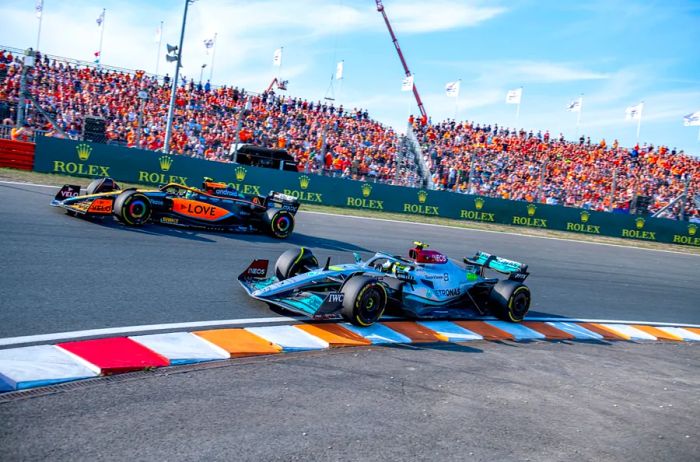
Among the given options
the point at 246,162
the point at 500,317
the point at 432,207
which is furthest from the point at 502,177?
the point at 500,317

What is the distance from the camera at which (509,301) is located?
33.4 feet

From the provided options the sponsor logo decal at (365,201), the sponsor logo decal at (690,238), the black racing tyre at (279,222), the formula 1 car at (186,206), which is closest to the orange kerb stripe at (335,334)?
the formula 1 car at (186,206)

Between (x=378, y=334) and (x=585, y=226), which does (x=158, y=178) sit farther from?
(x=585, y=226)

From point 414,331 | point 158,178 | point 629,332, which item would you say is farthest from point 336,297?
point 158,178

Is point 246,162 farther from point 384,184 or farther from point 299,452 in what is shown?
point 299,452

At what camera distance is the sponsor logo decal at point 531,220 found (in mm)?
26531

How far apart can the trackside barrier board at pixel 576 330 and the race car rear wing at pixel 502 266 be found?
1027 mm

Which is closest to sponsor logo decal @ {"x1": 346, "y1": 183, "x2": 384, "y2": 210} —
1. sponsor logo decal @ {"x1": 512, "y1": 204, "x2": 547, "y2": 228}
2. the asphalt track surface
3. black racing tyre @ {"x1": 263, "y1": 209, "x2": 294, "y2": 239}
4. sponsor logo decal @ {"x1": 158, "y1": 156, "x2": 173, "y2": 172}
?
the asphalt track surface

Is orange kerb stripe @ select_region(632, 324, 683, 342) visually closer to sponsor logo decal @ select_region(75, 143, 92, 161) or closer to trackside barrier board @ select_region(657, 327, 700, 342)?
trackside barrier board @ select_region(657, 327, 700, 342)

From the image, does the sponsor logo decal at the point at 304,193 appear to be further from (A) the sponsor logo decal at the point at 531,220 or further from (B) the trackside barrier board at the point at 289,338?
(B) the trackside barrier board at the point at 289,338

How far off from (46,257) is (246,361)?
4.70m

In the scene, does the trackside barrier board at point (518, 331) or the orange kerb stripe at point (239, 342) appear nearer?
the orange kerb stripe at point (239, 342)

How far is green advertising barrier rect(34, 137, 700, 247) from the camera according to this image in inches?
794

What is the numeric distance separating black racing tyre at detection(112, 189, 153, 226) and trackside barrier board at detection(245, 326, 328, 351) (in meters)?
6.13
